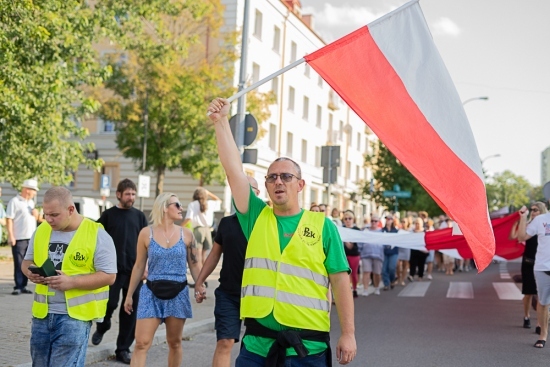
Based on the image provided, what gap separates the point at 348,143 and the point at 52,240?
58.2 meters

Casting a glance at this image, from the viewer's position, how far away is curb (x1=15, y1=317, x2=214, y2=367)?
28.2 ft

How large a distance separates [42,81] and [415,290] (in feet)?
34.3

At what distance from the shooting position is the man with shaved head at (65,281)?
515 cm

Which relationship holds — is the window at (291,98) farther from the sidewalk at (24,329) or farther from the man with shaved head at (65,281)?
the man with shaved head at (65,281)

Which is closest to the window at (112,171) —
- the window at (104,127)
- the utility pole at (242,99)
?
the window at (104,127)

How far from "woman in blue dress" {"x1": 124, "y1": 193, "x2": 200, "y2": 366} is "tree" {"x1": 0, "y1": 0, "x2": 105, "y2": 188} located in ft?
30.4

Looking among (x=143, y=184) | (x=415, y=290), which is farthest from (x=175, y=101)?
(x=415, y=290)

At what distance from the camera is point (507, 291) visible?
2023 cm

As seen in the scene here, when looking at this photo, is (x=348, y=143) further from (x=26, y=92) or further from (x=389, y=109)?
(x=389, y=109)

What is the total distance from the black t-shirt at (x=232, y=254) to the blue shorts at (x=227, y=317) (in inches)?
2.3

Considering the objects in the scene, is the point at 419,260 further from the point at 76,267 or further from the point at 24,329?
the point at 76,267

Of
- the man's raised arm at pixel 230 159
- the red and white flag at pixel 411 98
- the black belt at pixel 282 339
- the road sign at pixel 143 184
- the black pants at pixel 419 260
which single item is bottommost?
the black belt at pixel 282 339

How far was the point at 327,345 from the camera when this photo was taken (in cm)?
445

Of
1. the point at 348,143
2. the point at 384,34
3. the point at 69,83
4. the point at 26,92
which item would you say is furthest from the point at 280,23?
the point at 384,34
